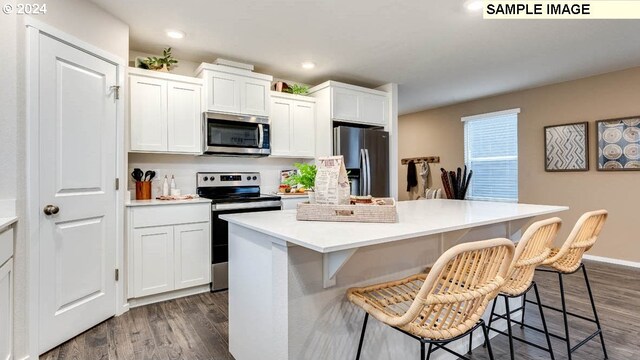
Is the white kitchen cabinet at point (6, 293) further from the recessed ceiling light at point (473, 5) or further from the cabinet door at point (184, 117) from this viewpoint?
the recessed ceiling light at point (473, 5)

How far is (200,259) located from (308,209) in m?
1.90

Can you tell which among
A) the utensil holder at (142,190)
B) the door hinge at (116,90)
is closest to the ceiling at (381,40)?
the door hinge at (116,90)

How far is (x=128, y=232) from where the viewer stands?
9.00 ft

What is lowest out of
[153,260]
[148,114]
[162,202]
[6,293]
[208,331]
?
[208,331]

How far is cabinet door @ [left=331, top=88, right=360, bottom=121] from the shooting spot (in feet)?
13.3

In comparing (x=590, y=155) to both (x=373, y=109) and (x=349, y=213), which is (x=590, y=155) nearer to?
(x=373, y=109)

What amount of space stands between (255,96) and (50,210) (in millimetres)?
2157

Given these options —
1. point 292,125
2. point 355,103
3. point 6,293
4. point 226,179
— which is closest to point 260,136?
point 292,125

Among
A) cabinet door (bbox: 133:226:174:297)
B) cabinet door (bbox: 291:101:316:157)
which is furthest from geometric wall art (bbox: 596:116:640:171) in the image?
cabinet door (bbox: 133:226:174:297)

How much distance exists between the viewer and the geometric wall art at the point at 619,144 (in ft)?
12.7

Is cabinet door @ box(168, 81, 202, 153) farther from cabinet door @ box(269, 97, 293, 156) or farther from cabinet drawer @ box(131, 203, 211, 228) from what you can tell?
cabinet door @ box(269, 97, 293, 156)

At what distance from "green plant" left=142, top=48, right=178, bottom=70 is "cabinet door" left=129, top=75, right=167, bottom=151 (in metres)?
0.18

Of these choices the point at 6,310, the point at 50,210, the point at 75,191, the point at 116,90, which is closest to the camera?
the point at 6,310

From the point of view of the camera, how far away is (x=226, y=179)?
380 centimetres
